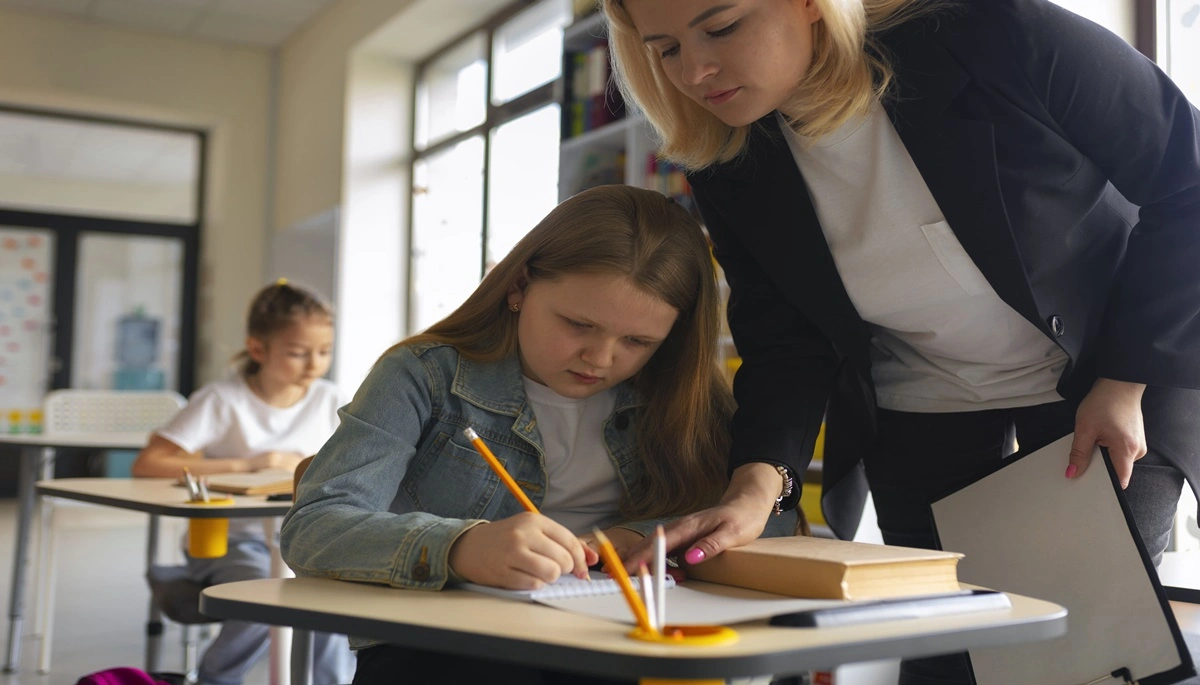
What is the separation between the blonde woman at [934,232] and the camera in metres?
1.00

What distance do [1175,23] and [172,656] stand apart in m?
3.06

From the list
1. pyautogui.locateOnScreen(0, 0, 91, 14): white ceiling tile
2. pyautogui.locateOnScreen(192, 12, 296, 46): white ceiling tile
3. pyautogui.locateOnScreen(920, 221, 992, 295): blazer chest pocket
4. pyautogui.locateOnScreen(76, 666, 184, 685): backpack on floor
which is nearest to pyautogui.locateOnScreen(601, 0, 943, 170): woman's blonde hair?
pyautogui.locateOnScreen(920, 221, 992, 295): blazer chest pocket

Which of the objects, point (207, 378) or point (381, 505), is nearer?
point (381, 505)

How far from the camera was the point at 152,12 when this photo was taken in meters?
6.29

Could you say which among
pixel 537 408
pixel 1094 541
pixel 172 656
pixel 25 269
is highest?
pixel 25 269

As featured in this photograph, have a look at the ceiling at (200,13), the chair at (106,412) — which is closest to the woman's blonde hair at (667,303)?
the chair at (106,412)

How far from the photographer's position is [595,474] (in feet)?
4.03

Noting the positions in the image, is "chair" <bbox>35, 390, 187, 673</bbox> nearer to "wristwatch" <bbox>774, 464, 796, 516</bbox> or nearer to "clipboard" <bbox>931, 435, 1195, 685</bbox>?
"wristwatch" <bbox>774, 464, 796, 516</bbox>

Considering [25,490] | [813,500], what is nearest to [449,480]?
[813,500]

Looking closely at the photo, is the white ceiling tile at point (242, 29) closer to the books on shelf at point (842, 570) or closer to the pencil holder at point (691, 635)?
the books on shelf at point (842, 570)

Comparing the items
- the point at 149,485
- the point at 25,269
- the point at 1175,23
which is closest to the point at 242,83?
the point at 25,269

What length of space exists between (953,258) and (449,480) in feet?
1.88

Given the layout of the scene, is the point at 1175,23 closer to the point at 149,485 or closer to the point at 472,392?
the point at 472,392

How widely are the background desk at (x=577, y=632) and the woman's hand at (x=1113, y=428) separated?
215 millimetres
